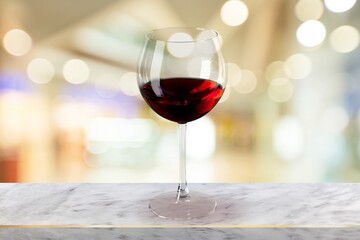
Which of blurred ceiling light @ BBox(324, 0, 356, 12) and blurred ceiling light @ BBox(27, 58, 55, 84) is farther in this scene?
blurred ceiling light @ BBox(27, 58, 55, 84)

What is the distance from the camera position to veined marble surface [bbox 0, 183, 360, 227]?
1.67ft

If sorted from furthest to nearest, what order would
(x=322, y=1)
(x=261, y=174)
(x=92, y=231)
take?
1. (x=261, y=174)
2. (x=322, y=1)
3. (x=92, y=231)

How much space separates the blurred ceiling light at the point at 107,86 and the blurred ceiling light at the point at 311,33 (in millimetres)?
1111

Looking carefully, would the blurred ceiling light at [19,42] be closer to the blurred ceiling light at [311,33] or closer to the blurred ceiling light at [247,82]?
the blurred ceiling light at [247,82]

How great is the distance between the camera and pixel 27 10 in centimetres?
314

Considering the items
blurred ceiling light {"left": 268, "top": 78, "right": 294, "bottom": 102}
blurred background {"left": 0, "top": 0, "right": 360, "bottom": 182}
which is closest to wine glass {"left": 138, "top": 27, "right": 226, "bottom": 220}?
blurred background {"left": 0, "top": 0, "right": 360, "bottom": 182}

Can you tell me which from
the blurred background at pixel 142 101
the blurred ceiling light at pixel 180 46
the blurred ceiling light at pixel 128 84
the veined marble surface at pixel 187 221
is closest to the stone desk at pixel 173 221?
the veined marble surface at pixel 187 221

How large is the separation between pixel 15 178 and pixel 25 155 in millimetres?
150

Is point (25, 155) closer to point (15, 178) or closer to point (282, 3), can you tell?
point (15, 178)

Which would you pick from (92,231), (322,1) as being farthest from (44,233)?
(322,1)

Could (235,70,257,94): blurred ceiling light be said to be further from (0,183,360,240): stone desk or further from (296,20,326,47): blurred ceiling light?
(0,183,360,240): stone desk

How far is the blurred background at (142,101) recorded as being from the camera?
3123 millimetres

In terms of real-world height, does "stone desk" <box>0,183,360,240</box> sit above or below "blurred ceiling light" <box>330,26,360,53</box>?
below

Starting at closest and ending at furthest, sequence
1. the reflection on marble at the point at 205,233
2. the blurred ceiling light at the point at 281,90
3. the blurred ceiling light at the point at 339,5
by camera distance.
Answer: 1. the reflection on marble at the point at 205,233
2. the blurred ceiling light at the point at 339,5
3. the blurred ceiling light at the point at 281,90
